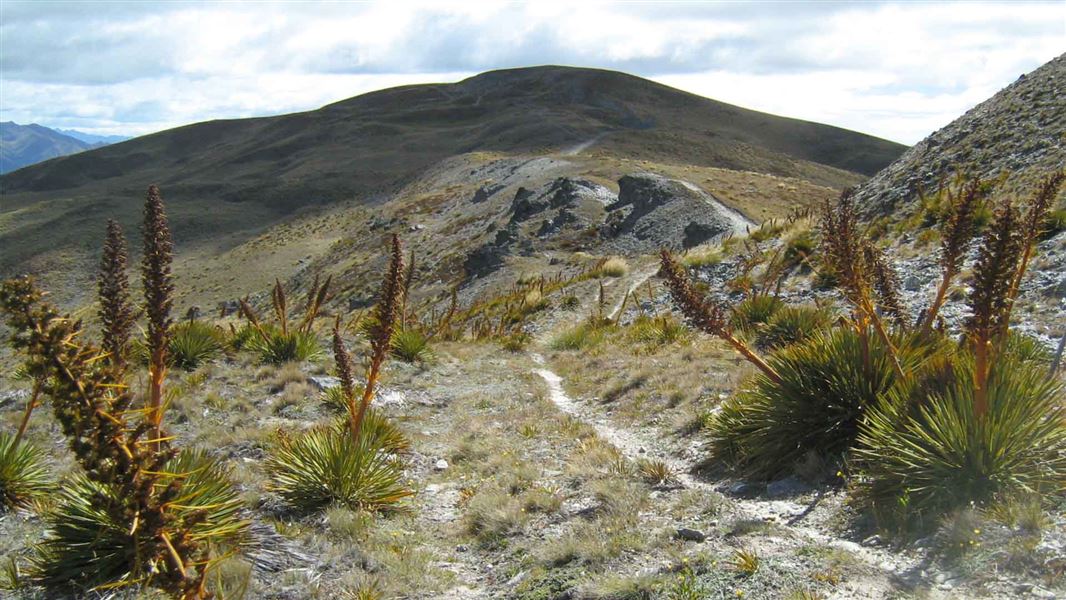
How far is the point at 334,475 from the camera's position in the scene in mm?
6535

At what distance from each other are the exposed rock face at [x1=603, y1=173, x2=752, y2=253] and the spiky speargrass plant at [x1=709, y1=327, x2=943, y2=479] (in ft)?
79.5

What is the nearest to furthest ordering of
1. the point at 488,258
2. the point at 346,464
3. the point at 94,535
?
the point at 94,535
the point at 346,464
the point at 488,258

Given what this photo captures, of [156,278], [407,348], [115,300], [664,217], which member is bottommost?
[407,348]

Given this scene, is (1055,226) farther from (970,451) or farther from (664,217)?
(664,217)

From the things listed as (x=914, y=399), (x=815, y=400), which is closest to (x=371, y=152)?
(x=815, y=400)

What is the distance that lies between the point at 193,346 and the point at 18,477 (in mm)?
6191

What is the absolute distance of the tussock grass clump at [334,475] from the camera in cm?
645

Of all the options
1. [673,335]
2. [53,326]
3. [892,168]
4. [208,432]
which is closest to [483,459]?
[208,432]

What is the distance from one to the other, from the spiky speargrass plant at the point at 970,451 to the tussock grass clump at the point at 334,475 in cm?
391

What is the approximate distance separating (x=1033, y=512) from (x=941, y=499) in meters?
0.53

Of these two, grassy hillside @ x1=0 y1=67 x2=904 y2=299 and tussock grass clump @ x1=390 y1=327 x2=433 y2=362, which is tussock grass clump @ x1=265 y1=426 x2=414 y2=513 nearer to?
tussock grass clump @ x1=390 y1=327 x2=433 y2=362

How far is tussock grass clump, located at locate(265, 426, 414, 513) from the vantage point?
645 centimetres

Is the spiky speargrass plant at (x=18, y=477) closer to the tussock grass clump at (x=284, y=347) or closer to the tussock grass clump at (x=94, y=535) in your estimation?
the tussock grass clump at (x=94, y=535)

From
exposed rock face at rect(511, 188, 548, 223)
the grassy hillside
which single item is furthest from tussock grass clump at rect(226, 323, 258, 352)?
the grassy hillside
